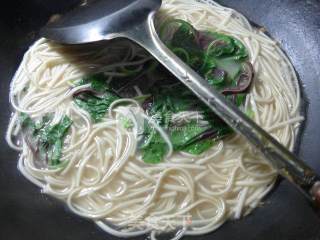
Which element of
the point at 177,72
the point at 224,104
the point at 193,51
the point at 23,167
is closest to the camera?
the point at 224,104

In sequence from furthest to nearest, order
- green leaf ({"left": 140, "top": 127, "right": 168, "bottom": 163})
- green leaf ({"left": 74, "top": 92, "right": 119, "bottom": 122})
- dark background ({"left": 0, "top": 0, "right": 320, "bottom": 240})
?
1. green leaf ({"left": 74, "top": 92, "right": 119, "bottom": 122})
2. green leaf ({"left": 140, "top": 127, "right": 168, "bottom": 163})
3. dark background ({"left": 0, "top": 0, "right": 320, "bottom": 240})

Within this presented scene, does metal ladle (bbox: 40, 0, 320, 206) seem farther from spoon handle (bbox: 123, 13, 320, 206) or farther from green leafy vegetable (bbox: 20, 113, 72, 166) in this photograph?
green leafy vegetable (bbox: 20, 113, 72, 166)

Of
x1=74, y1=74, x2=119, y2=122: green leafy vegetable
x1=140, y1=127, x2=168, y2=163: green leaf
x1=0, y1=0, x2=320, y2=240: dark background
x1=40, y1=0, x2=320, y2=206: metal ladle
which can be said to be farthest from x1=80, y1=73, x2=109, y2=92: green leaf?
x1=0, y1=0, x2=320, y2=240: dark background

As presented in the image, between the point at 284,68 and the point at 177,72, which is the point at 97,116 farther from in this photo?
the point at 284,68

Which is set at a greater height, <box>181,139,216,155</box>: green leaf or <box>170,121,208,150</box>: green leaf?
<box>170,121,208,150</box>: green leaf

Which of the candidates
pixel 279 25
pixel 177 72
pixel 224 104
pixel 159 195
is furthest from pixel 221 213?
pixel 279 25

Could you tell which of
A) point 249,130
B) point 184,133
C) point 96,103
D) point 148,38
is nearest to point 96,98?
point 96,103

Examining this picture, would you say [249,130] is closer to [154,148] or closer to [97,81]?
[154,148]
